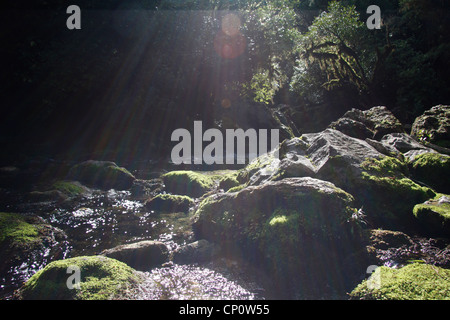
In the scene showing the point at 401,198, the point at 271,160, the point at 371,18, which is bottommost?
the point at 401,198

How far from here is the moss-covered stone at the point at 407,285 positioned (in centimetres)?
371

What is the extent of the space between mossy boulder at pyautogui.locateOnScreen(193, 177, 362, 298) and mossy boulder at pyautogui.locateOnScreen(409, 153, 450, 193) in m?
3.66

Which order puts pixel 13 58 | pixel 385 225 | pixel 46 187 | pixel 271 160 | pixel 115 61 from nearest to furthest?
pixel 385 225, pixel 271 160, pixel 46 187, pixel 13 58, pixel 115 61

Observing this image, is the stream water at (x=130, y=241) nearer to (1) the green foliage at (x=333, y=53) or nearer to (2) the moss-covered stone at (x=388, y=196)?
(2) the moss-covered stone at (x=388, y=196)

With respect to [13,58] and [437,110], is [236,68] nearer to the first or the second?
[437,110]

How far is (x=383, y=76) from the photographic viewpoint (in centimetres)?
2183

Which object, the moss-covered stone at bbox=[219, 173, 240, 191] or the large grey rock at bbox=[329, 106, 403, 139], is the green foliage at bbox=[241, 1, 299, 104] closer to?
the large grey rock at bbox=[329, 106, 403, 139]

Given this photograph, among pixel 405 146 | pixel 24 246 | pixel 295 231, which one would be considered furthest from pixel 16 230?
pixel 405 146

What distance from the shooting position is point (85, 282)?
4348 millimetres

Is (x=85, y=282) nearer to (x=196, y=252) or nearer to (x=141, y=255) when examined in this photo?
(x=141, y=255)

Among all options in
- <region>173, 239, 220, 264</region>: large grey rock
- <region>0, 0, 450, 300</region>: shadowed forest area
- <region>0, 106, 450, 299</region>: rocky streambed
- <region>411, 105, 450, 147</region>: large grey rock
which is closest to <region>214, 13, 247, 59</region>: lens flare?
<region>0, 0, 450, 300</region>: shadowed forest area

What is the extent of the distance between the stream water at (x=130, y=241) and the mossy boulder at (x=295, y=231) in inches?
20.1
